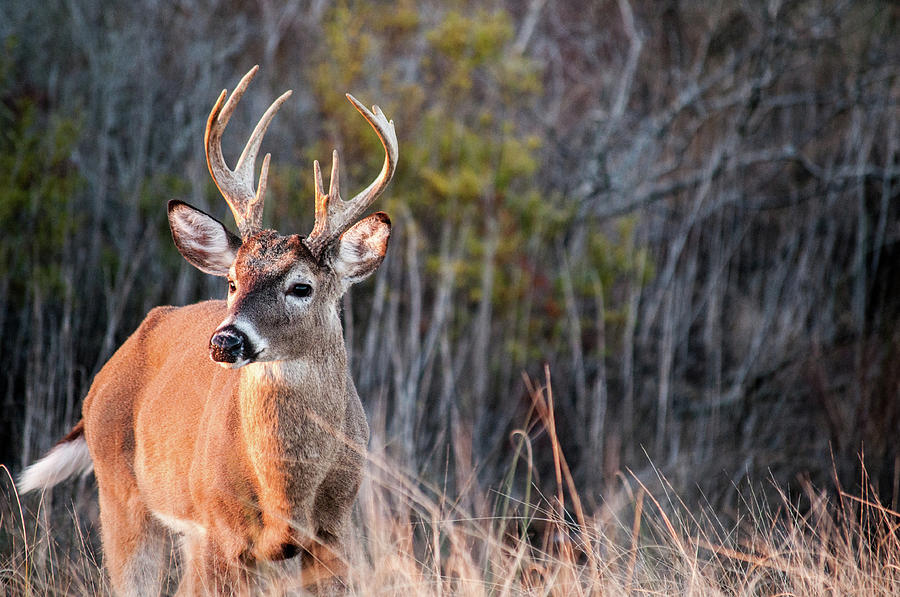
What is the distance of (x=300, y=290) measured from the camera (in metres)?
3.32

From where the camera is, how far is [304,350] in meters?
3.28

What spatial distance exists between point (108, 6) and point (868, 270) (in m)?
6.72

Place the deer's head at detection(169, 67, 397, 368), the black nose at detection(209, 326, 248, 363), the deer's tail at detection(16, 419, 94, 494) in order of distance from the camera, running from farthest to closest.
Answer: the deer's tail at detection(16, 419, 94, 494) → the deer's head at detection(169, 67, 397, 368) → the black nose at detection(209, 326, 248, 363)

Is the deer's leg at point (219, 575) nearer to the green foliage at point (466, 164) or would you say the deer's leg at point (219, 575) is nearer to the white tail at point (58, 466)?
the white tail at point (58, 466)

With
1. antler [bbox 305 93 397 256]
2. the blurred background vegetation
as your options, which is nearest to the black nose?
antler [bbox 305 93 397 256]

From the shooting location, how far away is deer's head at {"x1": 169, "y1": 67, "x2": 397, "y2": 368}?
3.15 meters

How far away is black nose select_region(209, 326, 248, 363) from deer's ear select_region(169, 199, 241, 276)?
0.68 m

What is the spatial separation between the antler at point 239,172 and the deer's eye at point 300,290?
306mm

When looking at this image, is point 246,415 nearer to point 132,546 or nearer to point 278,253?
point 278,253

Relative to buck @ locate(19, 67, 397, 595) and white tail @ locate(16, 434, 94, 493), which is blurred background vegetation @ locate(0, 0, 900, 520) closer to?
white tail @ locate(16, 434, 94, 493)

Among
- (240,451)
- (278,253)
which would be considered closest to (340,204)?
(278,253)

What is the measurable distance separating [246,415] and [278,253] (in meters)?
0.55

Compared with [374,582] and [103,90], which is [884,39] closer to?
[103,90]

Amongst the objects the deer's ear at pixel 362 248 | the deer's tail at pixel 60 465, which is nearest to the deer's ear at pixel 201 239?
the deer's ear at pixel 362 248
